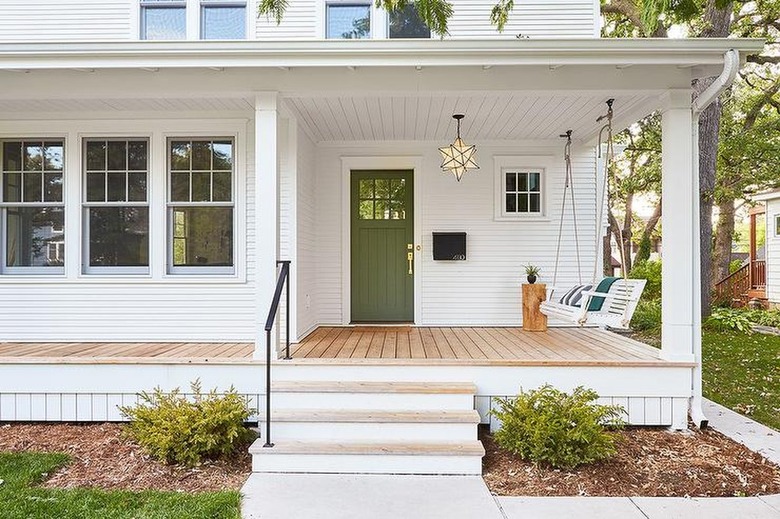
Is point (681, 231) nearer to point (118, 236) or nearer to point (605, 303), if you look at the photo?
point (605, 303)

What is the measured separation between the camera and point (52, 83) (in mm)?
4012

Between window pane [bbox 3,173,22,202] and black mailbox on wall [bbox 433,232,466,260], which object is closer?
window pane [bbox 3,173,22,202]

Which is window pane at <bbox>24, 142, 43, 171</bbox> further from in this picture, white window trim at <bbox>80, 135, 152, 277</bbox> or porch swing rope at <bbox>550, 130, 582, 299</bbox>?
porch swing rope at <bbox>550, 130, 582, 299</bbox>

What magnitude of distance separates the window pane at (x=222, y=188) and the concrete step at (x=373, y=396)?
2.19m

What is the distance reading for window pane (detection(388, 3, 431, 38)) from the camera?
5730 millimetres

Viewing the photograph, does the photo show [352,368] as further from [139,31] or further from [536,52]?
[139,31]

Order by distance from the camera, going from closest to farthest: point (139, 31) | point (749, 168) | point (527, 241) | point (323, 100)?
point (323, 100) → point (139, 31) → point (527, 241) → point (749, 168)

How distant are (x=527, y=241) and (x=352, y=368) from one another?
3196mm

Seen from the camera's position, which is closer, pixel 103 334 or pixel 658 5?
pixel 658 5

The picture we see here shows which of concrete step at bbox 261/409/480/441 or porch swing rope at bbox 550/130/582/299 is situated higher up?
porch swing rope at bbox 550/130/582/299

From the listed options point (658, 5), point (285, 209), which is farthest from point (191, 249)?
point (658, 5)

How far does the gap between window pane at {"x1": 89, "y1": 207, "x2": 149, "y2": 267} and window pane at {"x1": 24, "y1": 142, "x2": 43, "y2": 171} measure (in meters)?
0.74

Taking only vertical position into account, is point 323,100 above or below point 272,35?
below

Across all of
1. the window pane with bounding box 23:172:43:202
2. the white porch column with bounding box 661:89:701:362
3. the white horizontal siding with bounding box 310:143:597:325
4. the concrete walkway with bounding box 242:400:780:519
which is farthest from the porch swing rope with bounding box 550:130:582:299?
the window pane with bounding box 23:172:43:202
